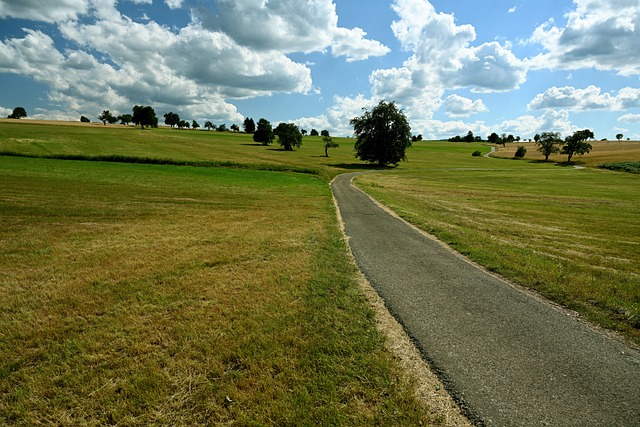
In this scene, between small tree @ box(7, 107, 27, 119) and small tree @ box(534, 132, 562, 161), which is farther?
small tree @ box(7, 107, 27, 119)

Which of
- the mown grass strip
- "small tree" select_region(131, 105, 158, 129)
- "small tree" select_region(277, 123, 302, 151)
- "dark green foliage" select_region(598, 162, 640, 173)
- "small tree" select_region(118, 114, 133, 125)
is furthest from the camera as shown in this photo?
"small tree" select_region(118, 114, 133, 125)

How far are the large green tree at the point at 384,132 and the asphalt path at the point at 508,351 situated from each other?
75198mm

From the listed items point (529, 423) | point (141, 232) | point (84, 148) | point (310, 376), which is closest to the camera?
point (529, 423)

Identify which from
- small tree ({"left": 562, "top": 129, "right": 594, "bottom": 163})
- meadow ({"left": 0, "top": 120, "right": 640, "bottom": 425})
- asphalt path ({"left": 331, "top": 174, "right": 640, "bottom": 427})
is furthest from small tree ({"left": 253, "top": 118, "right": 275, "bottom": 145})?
asphalt path ({"left": 331, "top": 174, "right": 640, "bottom": 427})

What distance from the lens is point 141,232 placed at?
46.1 feet

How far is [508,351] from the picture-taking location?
586cm

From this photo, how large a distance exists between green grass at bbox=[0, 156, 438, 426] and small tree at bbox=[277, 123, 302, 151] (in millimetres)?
100892

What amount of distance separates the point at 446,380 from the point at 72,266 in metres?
10.5

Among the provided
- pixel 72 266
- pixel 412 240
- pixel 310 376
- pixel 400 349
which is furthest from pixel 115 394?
pixel 412 240

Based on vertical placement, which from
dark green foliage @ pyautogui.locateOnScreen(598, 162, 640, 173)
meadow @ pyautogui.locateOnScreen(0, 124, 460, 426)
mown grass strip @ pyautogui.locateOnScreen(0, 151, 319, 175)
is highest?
dark green foliage @ pyautogui.locateOnScreen(598, 162, 640, 173)

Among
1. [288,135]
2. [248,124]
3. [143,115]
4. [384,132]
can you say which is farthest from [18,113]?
[384,132]

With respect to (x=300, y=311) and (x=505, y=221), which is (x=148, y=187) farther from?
(x=505, y=221)

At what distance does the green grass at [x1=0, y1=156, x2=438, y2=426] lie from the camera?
4.48 meters

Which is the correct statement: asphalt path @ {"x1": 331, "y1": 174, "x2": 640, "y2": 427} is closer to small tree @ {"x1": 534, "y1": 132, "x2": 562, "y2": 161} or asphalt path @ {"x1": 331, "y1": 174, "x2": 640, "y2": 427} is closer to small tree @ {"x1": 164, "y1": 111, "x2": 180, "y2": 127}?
small tree @ {"x1": 534, "y1": 132, "x2": 562, "y2": 161}
